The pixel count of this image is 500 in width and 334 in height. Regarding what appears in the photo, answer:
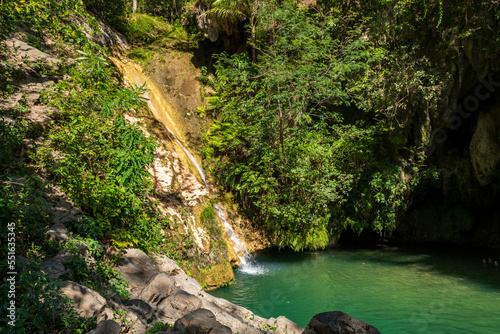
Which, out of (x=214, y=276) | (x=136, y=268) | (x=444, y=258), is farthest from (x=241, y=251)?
(x=444, y=258)

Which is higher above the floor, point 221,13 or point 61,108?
point 221,13

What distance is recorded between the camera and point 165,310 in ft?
15.5

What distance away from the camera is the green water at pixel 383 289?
662cm

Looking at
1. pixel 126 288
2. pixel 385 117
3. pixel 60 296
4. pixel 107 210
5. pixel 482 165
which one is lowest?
pixel 126 288

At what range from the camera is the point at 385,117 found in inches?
446

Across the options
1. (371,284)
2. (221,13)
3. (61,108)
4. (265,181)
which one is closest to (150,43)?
(221,13)

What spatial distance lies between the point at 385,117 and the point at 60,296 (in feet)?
36.6

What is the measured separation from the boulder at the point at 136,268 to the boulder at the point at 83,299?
48.0 inches

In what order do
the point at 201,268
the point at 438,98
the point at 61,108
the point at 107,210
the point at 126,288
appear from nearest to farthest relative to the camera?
the point at 126,288 < the point at 107,210 < the point at 61,108 < the point at 201,268 < the point at 438,98

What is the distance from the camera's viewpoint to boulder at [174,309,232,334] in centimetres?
395

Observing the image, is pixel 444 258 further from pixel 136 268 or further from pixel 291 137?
pixel 136 268

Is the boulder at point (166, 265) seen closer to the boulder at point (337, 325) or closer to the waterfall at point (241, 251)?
the boulder at point (337, 325)

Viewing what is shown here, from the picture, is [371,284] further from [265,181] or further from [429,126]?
[429,126]

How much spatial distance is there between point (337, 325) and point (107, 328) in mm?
3343
